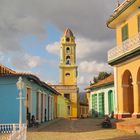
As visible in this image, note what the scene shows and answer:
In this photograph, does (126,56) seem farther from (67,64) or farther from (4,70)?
(67,64)

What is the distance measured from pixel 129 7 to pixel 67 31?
48090mm

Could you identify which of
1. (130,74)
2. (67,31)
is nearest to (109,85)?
(130,74)

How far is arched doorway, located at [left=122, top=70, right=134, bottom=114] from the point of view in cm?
2472

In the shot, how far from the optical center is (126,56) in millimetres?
22672

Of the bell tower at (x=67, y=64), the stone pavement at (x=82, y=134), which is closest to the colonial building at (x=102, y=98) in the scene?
the stone pavement at (x=82, y=134)

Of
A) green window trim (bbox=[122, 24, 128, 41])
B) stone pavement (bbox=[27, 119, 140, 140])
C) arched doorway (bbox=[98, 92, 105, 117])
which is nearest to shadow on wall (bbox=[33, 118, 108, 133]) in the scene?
stone pavement (bbox=[27, 119, 140, 140])

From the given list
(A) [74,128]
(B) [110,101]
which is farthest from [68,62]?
(A) [74,128]

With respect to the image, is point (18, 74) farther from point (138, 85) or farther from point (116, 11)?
point (116, 11)

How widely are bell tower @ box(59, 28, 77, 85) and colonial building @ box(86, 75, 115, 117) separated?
2532 centimetres

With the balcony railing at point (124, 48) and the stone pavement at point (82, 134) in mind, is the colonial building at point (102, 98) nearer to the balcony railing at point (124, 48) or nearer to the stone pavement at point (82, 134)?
the balcony railing at point (124, 48)

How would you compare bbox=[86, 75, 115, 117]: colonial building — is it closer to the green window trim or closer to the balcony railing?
the balcony railing

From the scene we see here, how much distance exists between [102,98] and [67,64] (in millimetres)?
31637

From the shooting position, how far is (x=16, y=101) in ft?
67.3

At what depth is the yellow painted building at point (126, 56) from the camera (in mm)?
21953
